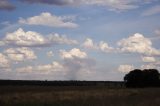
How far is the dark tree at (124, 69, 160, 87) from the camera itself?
9011 centimetres

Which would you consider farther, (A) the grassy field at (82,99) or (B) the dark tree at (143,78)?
(B) the dark tree at (143,78)

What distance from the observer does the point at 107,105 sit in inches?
1145

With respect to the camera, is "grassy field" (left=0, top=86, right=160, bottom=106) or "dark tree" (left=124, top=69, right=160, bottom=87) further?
"dark tree" (left=124, top=69, right=160, bottom=87)

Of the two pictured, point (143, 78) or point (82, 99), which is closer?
point (82, 99)

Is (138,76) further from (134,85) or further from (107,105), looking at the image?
(107,105)

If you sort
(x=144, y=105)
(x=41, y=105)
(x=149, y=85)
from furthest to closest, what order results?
(x=149, y=85) → (x=41, y=105) → (x=144, y=105)

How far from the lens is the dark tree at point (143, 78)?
90.1m

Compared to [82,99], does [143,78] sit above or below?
above

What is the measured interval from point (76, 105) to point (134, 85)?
6298cm

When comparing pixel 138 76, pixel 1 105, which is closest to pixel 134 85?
pixel 138 76

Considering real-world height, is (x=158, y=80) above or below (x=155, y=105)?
above

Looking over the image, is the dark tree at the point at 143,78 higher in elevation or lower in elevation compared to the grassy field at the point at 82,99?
higher

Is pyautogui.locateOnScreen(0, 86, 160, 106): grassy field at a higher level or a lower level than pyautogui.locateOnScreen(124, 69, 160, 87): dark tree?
lower

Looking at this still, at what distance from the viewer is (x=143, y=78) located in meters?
90.9
